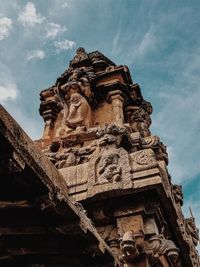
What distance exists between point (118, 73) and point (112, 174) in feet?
18.6

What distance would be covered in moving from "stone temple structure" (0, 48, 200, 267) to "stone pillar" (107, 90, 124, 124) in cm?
4

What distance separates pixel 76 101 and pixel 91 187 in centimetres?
393

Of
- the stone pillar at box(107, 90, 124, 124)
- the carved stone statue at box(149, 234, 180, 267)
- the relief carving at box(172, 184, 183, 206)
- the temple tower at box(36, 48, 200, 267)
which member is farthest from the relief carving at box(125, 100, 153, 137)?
the carved stone statue at box(149, 234, 180, 267)

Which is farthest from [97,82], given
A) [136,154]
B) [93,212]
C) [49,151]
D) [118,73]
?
[93,212]

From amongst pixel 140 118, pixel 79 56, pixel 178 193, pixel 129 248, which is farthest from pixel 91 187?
pixel 79 56

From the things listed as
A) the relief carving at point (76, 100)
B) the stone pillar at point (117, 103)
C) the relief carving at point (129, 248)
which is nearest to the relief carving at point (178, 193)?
the stone pillar at point (117, 103)

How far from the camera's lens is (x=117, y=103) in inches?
392

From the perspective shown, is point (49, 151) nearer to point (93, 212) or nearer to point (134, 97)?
point (93, 212)

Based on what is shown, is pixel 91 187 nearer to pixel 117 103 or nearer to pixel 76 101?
pixel 76 101

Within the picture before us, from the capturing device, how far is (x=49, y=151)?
811 cm

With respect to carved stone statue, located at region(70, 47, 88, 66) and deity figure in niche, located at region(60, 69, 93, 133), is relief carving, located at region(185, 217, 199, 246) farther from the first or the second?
carved stone statue, located at region(70, 47, 88, 66)

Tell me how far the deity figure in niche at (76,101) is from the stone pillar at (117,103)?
702 mm

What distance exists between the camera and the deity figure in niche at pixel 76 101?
8.90 metres

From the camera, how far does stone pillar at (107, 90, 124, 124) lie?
9.45 metres
